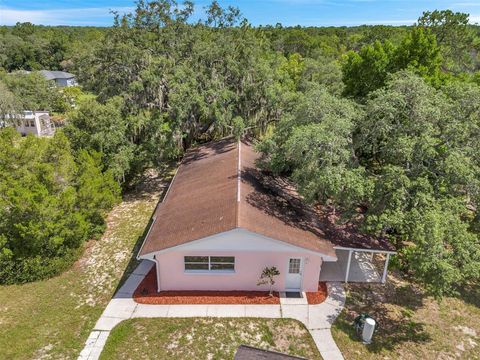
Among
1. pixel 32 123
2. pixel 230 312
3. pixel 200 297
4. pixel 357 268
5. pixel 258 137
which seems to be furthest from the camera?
pixel 32 123

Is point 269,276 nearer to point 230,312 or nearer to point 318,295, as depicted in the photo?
point 230,312

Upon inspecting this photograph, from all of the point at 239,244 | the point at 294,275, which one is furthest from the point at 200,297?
the point at 294,275

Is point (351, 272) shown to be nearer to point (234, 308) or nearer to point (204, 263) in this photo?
point (234, 308)

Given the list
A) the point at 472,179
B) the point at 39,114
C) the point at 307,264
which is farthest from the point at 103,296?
the point at 39,114

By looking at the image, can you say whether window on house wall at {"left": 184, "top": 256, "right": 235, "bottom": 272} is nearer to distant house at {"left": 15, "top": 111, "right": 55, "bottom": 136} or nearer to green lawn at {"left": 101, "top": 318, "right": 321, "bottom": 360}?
green lawn at {"left": 101, "top": 318, "right": 321, "bottom": 360}

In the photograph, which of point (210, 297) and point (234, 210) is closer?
point (210, 297)

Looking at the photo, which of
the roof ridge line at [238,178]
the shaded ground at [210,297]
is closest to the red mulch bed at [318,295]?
the shaded ground at [210,297]

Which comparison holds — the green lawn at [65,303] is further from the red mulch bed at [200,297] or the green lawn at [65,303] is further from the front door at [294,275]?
the front door at [294,275]
